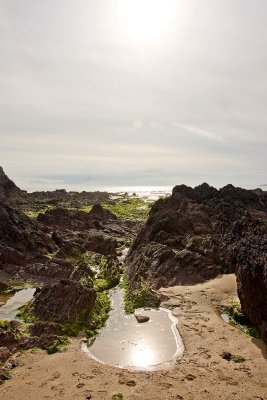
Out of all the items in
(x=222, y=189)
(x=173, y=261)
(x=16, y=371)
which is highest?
(x=222, y=189)

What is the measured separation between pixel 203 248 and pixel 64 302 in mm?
18860

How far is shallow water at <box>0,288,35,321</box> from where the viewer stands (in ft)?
109

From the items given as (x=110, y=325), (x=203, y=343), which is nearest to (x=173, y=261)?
(x=110, y=325)

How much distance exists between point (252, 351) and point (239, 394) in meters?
5.14

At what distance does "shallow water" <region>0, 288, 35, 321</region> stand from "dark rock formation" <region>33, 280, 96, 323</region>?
2.71 metres

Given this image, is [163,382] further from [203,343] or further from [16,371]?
[16,371]

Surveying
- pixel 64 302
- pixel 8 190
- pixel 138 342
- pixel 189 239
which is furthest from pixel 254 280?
pixel 8 190

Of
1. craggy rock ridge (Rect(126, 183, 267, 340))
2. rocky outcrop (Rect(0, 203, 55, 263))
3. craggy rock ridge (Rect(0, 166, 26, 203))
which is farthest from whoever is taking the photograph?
craggy rock ridge (Rect(0, 166, 26, 203))

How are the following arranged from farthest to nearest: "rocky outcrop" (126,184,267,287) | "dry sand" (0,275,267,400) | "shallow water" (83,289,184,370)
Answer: "rocky outcrop" (126,184,267,287) < "shallow water" (83,289,184,370) < "dry sand" (0,275,267,400)

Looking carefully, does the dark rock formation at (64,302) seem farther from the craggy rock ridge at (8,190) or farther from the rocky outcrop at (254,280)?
the craggy rock ridge at (8,190)

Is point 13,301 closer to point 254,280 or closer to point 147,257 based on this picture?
point 147,257

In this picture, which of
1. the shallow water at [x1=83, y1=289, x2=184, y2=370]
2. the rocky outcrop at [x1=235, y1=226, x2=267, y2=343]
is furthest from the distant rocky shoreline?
the shallow water at [x1=83, y1=289, x2=184, y2=370]

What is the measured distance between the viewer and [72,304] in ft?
101

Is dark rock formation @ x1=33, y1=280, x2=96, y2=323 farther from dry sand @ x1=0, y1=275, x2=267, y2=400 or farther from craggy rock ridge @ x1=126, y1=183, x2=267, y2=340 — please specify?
craggy rock ridge @ x1=126, y1=183, x2=267, y2=340
